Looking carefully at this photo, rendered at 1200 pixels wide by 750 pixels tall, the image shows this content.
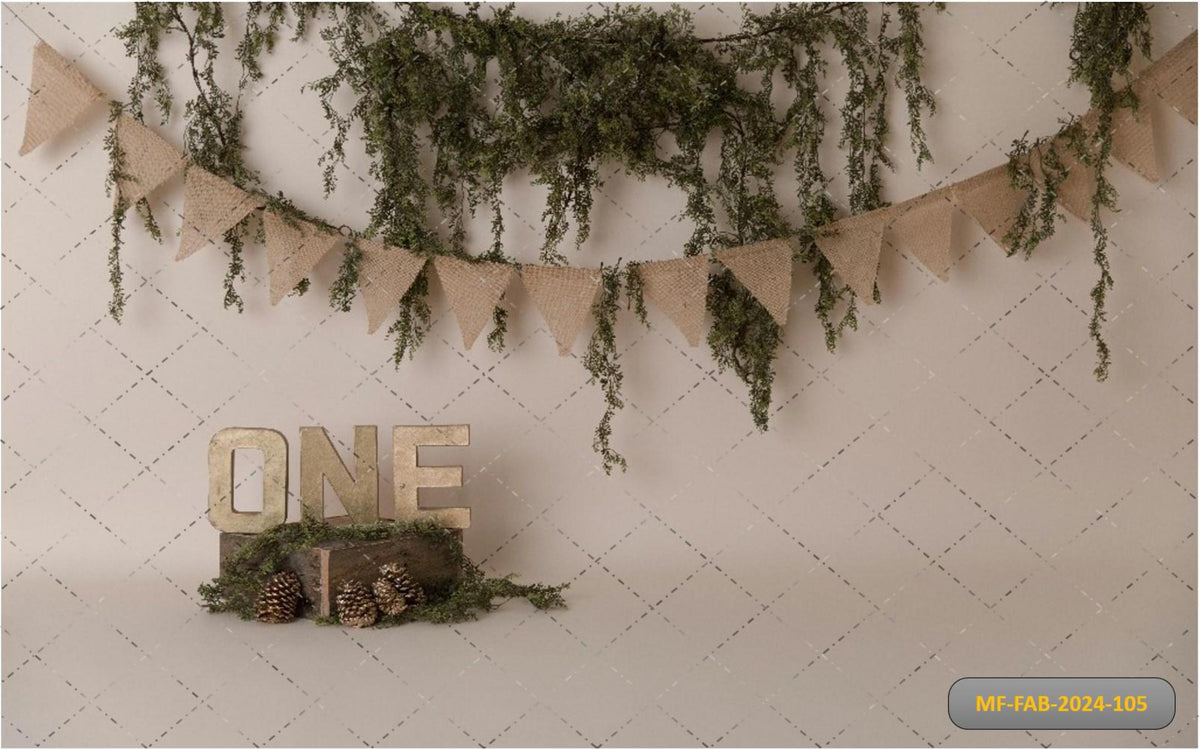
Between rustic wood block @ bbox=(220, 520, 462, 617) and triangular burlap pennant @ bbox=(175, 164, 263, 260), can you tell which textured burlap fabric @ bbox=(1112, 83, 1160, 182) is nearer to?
rustic wood block @ bbox=(220, 520, 462, 617)

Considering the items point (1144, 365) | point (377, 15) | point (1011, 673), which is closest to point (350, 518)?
point (377, 15)

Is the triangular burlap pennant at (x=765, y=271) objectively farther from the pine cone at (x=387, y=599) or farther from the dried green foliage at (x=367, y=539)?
the pine cone at (x=387, y=599)

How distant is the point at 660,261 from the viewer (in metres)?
2.56

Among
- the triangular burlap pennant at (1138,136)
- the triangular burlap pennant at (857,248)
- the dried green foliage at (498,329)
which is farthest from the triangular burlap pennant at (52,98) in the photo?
the triangular burlap pennant at (1138,136)

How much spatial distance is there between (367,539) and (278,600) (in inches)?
8.5

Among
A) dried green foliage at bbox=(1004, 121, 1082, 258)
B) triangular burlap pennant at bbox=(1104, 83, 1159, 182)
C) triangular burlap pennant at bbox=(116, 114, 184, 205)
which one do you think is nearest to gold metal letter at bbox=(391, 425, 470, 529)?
triangular burlap pennant at bbox=(116, 114, 184, 205)

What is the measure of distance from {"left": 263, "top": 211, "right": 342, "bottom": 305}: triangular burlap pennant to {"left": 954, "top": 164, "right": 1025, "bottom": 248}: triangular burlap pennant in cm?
147

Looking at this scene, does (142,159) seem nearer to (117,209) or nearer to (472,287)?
(117,209)

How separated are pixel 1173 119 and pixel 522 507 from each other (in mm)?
1809

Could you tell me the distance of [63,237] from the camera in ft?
9.15

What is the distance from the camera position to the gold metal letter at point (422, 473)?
2498mm

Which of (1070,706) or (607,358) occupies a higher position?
(607,358)

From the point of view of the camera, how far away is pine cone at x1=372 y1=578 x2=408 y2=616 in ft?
7.49

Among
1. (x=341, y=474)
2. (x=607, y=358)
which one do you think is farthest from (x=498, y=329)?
(x=341, y=474)
